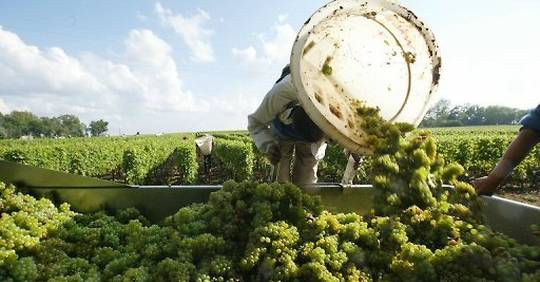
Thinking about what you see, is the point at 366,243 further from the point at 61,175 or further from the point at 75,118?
the point at 75,118

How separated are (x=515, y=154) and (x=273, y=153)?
5.99ft

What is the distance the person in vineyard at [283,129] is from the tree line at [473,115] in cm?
11360

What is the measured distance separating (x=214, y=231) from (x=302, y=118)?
1.84 metres

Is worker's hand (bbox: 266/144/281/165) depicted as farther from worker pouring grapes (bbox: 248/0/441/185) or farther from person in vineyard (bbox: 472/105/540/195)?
person in vineyard (bbox: 472/105/540/195)

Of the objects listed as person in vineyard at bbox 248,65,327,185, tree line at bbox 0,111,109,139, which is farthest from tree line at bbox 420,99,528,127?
person in vineyard at bbox 248,65,327,185

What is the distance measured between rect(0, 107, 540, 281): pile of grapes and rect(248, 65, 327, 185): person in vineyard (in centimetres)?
119

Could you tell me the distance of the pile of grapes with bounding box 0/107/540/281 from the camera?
71.9 inches

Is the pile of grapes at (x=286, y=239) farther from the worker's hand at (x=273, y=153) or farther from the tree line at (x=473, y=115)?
the tree line at (x=473, y=115)

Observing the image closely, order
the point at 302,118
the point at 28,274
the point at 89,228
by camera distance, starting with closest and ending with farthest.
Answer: the point at 28,274 < the point at 89,228 < the point at 302,118

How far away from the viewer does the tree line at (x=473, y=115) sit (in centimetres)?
11412

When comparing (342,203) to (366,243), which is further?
(342,203)

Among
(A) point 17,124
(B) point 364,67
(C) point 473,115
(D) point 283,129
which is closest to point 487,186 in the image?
(B) point 364,67

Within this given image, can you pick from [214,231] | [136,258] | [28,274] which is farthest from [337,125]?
[28,274]

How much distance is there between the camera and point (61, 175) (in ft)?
8.86
